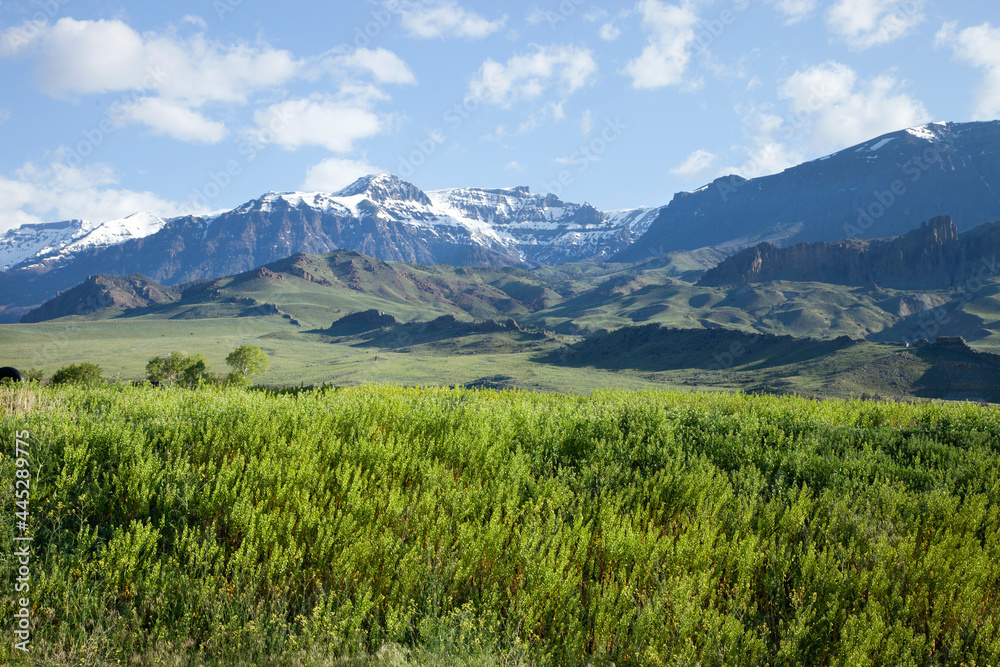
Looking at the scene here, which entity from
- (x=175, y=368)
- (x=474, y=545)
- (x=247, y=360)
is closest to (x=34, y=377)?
(x=474, y=545)

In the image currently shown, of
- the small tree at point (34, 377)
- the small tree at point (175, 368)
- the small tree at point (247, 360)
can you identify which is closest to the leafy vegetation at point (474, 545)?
the small tree at point (34, 377)

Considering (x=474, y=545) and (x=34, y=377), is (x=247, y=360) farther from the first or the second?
(x=474, y=545)

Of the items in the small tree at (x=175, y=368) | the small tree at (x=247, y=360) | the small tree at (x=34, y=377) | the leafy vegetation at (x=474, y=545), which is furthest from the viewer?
the small tree at (x=247, y=360)

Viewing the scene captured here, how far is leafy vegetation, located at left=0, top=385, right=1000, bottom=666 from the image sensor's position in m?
4.58

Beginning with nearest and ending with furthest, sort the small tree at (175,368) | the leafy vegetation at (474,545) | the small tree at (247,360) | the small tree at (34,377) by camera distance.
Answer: the leafy vegetation at (474,545) → the small tree at (34,377) → the small tree at (175,368) → the small tree at (247,360)

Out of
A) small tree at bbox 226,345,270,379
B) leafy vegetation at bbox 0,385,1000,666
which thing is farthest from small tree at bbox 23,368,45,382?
small tree at bbox 226,345,270,379

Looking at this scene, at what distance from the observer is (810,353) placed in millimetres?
103312

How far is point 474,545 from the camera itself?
5395 mm

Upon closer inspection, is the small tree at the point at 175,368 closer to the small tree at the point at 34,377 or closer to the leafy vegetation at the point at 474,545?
the small tree at the point at 34,377

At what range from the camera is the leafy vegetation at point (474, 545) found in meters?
4.58

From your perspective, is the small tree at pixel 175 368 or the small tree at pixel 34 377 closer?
the small tree at pixel 34 377

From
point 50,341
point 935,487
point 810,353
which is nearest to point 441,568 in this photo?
point 935,487

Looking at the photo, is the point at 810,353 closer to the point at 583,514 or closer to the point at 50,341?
the point at 583,514

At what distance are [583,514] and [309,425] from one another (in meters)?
4.10
